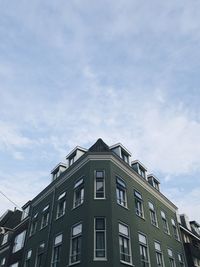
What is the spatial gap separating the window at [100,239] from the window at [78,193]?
239 centimetres

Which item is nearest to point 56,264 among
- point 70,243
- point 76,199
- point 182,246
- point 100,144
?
point 70,243

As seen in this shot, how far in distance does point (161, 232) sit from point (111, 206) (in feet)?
27.6

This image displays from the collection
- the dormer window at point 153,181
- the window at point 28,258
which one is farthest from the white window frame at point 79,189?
the dormer window at point 153,181

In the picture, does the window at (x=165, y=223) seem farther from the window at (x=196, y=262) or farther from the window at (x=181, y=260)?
the window at (x=196, y=262)

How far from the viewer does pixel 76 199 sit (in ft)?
66.6

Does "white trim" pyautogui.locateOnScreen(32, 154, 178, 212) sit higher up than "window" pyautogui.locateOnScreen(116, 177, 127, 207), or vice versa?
"white trim" pyautogui.locateOnScreen(32, 154, 178, 212)

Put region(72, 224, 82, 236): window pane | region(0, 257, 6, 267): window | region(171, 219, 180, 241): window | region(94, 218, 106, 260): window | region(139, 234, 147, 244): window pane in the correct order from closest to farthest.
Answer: region(94, 218, 106, 260): window
region(72, 224, 82, 236): window pane
region(139, 234, 147, 244): window pane
region(171, 219, 180, 241): window
region(0, 257, 6, 267): window

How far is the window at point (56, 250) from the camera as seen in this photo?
19256mm

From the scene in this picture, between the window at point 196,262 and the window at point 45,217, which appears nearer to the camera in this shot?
the window at point 45,217

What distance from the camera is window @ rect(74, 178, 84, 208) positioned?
19703 millimetres

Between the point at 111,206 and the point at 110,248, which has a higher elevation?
the point at 111,206

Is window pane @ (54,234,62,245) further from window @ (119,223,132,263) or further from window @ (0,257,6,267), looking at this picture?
window @ (0,257,6,267)

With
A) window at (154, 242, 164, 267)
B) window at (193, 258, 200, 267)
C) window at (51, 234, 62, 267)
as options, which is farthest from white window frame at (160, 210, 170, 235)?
window at (51, 234, 62, 267)

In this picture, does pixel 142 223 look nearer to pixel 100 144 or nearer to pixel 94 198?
pixel 94 198
